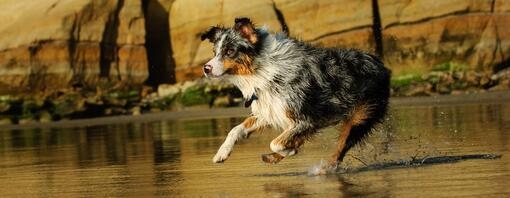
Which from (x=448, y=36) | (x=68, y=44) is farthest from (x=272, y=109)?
(x=68, y=44)

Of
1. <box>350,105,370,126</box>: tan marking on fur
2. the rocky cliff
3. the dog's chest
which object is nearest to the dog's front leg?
the dog's chest

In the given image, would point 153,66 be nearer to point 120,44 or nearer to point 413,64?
point 120,44

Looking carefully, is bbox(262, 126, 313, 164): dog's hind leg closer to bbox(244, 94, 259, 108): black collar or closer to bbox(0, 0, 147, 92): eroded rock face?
bbox(244, 94, 259, 108): black collar

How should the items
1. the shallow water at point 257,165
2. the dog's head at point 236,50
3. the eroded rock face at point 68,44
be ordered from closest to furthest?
the shallow water at point 257,165
the dog's head at point 236,50
the eroded rock face at point 68,44

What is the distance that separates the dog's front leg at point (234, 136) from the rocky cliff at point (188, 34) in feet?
55.0

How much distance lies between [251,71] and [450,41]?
1792cm

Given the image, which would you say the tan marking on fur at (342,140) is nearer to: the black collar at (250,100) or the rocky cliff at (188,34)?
the black collar at (250,100)

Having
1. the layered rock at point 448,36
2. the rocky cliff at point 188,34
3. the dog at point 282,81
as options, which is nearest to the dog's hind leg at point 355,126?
the dog at point 282,81

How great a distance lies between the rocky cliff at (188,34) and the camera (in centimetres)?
2877

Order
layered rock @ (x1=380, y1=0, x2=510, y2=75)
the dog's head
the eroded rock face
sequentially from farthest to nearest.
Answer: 1. the eroded rock face
2. layered rock @ (x1=380, y1=0, x2=510, y2=75)
3. the dog's head

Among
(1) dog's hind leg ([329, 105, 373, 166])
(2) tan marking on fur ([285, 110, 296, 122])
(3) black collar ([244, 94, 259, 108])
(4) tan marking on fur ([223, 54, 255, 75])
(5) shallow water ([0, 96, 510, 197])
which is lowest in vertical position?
(5) shallow water ([0, 96, 510, 197])

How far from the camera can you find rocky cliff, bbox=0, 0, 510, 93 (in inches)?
1133

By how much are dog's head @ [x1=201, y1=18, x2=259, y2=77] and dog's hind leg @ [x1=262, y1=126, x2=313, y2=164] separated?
672 mm

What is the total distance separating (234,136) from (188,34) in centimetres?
1944
